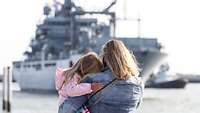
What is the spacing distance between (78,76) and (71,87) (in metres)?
0.12

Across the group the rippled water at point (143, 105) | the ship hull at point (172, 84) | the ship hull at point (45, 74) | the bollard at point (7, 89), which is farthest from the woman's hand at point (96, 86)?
the ship hull at point (172, 84)

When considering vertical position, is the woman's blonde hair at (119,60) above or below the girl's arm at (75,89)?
above

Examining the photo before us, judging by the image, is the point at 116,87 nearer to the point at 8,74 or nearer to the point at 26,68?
the point at 8,74

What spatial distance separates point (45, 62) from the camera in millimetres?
80750

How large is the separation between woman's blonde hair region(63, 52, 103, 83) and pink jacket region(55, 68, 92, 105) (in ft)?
0.12

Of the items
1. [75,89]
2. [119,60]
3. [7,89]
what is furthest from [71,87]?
[7,89]

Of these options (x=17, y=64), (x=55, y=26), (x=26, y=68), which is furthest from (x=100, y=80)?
(x=17, y=64)

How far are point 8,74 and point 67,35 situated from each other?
5038 centimetres

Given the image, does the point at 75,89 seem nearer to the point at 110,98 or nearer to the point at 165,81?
the point at 110,98

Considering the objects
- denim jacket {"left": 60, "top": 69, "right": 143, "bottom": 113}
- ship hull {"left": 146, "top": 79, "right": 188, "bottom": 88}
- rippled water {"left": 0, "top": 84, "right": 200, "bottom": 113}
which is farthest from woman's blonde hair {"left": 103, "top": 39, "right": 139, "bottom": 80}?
ship hull {"left": 146, "top": 79, "right": 188, "bottom": 88}

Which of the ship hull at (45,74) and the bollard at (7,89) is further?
the ship hull at (45,74)

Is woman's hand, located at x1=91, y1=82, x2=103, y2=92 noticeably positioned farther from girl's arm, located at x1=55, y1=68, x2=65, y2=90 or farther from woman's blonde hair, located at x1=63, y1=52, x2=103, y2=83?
girl's arm, located at x1=55, y1=68, x2=65, y2=90

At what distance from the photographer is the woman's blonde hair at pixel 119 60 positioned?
5551mm

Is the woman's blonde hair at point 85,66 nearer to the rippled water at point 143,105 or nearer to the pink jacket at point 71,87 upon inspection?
the pink jacket at point 71,87
